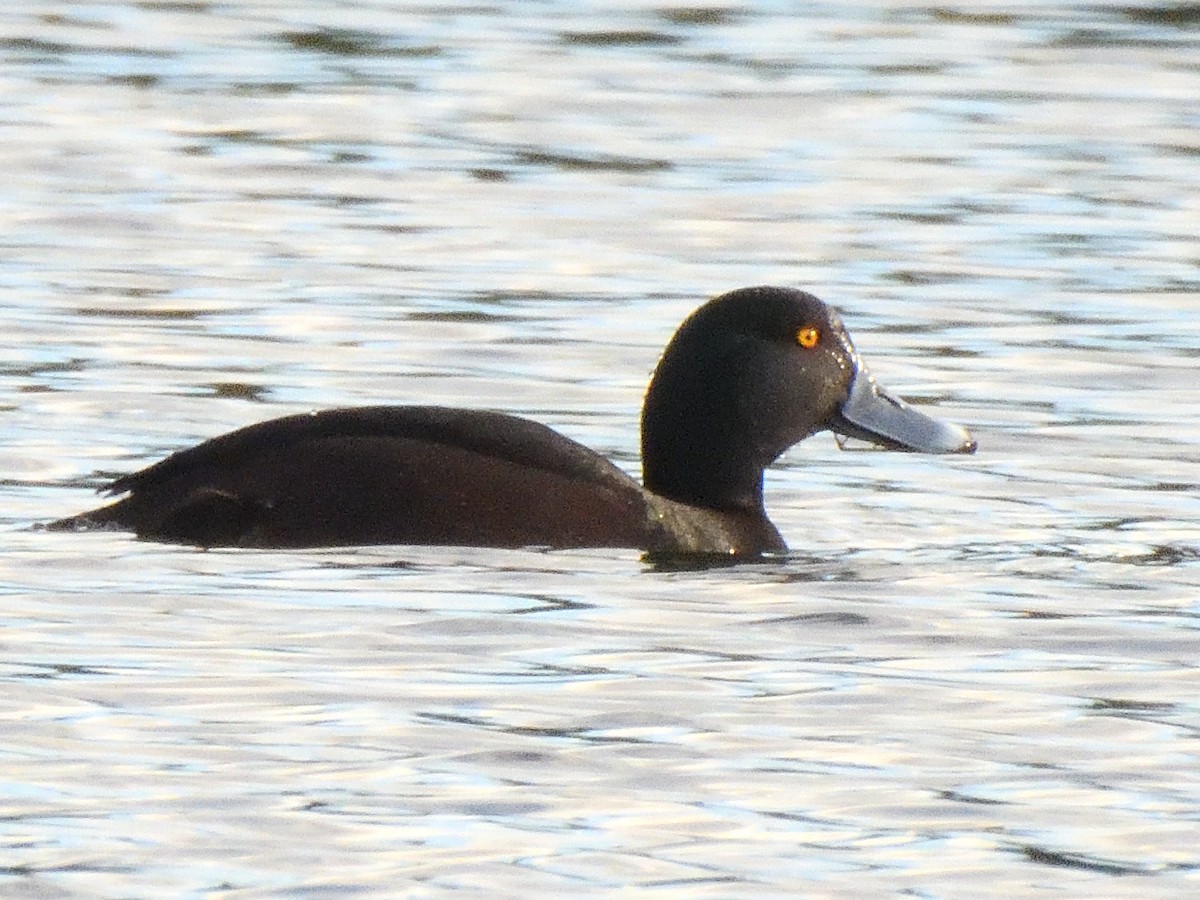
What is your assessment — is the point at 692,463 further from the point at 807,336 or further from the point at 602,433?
the point at 602,433

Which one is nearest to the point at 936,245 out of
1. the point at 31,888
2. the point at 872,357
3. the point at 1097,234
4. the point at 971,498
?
the point at 1097,234

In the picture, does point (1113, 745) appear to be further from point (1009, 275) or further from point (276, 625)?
point (1009, 275)

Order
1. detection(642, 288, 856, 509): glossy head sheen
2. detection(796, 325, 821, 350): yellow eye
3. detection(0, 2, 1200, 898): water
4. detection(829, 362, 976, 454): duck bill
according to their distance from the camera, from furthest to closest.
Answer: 1. detection(829, 362, 976, 454): duck bill
2. detection(796, 325, 821, 350): yellow eye
3. detection(642, 288, 856, 509): glossy head sheen
4. detection(0, 2, 1200, 898): water

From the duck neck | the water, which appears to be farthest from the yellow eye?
the water

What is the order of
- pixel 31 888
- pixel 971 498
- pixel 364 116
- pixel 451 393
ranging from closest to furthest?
1. pixel 31 888
2. pixel 971 498
3. pixel 451 393
4. pixel 364 116

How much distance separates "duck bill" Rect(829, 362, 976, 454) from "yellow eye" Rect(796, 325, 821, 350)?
0.21 m

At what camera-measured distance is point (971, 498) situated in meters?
9.86

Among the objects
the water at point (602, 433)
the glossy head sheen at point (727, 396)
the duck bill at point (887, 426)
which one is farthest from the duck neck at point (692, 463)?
the duck bill at point (887, 426)

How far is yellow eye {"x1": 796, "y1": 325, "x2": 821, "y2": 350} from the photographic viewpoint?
9.45m

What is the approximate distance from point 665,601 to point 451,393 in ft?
11.7

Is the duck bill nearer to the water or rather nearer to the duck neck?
the water

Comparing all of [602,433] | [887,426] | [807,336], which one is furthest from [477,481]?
[602,433]

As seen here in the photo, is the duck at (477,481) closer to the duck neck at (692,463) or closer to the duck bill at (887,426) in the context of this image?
the duck neck at (692,463)

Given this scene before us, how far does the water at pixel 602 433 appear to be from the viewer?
6055mm
